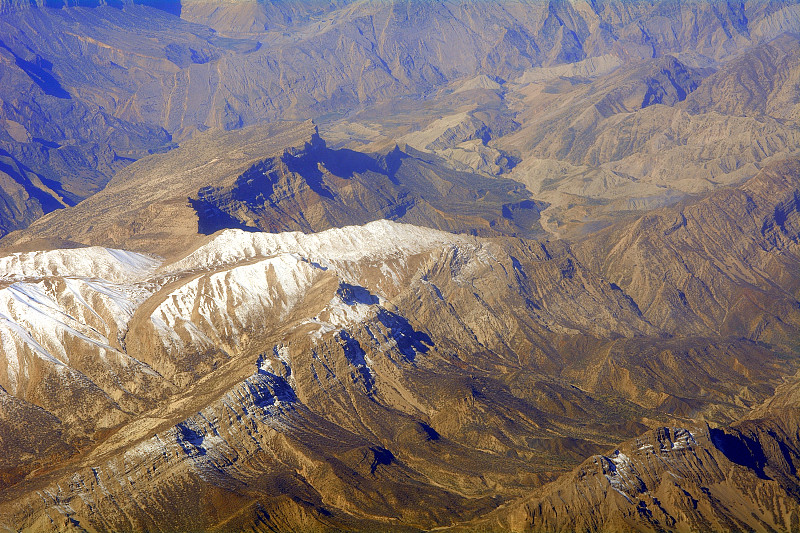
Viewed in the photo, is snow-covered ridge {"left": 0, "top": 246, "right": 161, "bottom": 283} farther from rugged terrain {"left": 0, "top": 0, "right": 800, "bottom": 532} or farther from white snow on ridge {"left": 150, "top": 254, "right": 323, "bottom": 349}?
white snow on ridge {"left": 150, "top": 254, "right": 323, "bottom": 349}

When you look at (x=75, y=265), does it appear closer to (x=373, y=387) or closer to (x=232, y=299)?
(x=232, y=299)

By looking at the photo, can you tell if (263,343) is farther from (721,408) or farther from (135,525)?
(721,408)

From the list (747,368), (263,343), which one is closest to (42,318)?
(263,343)

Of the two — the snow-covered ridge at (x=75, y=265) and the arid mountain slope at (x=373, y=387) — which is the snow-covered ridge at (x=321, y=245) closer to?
the arid mountain slope at (x=373, y=387)

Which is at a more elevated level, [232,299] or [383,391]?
[232,299]

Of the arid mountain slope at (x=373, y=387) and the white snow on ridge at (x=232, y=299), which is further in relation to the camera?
the white snow on ridge at (x=232, y=299)

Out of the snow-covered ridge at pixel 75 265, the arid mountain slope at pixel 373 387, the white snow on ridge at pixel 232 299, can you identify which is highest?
the snow-covered ridge at pixel 75 265

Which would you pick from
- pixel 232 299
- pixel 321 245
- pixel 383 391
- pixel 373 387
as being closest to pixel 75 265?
pixel 232 299

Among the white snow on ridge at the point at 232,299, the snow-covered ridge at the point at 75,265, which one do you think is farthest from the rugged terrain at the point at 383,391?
the snow-covered ridge at the point at 75,265
